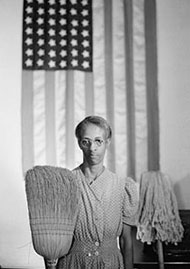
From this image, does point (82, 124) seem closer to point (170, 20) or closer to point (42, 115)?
point (42, 115)

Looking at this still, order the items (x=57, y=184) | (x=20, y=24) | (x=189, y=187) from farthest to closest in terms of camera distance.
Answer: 1. (x=20, y=24)
2. (x=189, y=187)
3. (x=57, y=184)

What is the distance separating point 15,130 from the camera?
12.9ft

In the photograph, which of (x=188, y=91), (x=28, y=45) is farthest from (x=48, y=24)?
(x=188, y=91)

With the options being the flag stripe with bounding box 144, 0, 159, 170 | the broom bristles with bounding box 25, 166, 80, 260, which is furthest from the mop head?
the broom bristles with bounding box 25, 166, 80, 260

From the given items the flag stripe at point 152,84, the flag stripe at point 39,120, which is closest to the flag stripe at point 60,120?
the flag stripe at point 39,120

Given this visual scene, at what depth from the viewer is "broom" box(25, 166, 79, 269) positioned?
1164mm

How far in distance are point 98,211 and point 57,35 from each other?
2641 mm

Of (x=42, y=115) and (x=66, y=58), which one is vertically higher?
(x=66, y=58)

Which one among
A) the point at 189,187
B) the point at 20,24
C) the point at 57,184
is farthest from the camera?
the point at 20,24

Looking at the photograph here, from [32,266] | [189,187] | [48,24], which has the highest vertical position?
[48,24]

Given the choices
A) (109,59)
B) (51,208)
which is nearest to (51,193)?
(51,208)

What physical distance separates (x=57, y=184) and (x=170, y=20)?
298 cm

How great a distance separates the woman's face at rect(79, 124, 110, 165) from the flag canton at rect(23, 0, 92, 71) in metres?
2.31

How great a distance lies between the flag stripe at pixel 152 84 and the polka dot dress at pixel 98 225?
6.84ft
